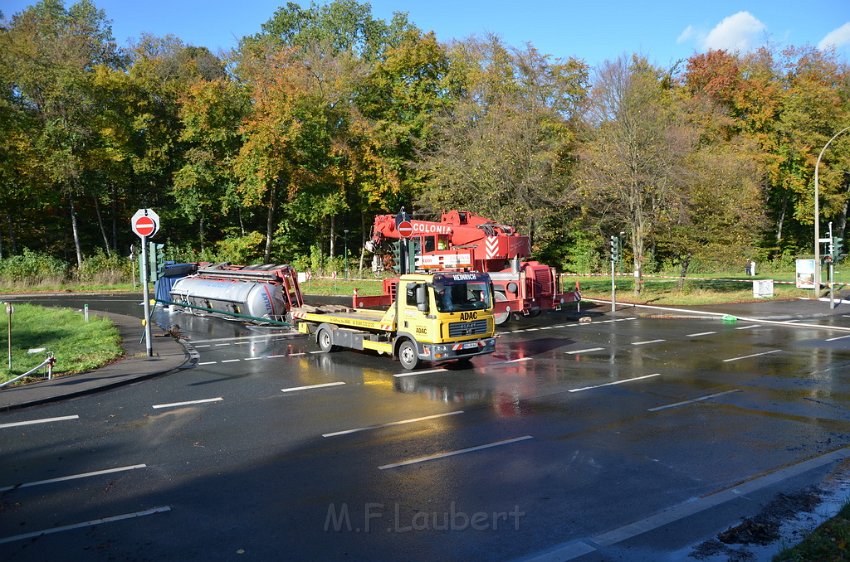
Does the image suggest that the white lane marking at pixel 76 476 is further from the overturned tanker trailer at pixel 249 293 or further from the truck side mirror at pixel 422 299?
the overturned tanker trailer at pixel 249 293

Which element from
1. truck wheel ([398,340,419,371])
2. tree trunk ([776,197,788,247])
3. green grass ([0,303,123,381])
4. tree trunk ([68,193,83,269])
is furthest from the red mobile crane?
tree trunk ([776,197,788,247])

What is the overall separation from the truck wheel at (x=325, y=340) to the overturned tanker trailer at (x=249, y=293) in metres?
4.62

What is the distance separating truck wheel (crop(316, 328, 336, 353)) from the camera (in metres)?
18.4

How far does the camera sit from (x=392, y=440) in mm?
9781

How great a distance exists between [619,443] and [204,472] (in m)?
5.66

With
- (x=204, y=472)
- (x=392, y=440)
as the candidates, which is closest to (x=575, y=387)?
(x=392, y=440)

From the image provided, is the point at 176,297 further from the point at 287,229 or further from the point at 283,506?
the point at 283,506

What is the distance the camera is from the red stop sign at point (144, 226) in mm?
17297

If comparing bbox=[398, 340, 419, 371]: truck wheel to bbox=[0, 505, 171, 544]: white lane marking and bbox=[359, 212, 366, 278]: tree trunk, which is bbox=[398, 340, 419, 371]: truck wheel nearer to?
bbox=[0, 505, 171, 544]: white lane marking

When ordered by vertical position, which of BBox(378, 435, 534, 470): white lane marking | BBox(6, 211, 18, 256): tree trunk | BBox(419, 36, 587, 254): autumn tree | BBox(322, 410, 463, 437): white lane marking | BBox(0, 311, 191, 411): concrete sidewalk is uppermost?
BBox(419, 36, 587, 254): autumn tree

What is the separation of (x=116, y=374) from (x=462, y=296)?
8.04 meters

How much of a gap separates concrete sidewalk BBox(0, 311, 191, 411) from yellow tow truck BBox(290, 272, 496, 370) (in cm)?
516

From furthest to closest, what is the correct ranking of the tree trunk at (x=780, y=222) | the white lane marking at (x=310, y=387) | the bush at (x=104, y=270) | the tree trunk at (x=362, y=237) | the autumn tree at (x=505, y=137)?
the tree trunk at (x=780, y=222) → the tree trunk at (x=362, y=237) → the bush at (x=104, y=270) → the autumn tree at (x=505, y=137) → the white lane marking at (x=310, y=387)

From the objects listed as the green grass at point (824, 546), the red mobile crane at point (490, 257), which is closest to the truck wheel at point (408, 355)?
the red mobile crane at point (490, 257)
